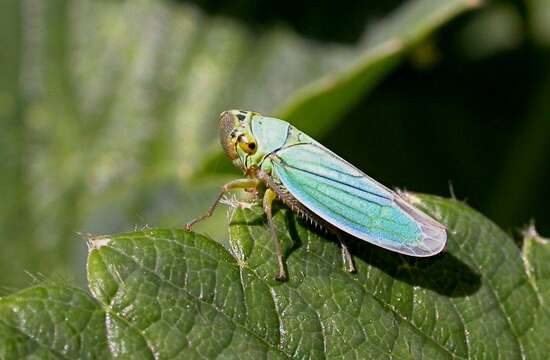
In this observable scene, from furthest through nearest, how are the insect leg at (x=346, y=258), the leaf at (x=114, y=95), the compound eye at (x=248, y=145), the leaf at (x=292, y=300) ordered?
the leaf at (x=114, y=95)
the compound eye at (x=248, y=145)
the insect leg at (x=346, y=258)
the leaf at (x=292, y=300)

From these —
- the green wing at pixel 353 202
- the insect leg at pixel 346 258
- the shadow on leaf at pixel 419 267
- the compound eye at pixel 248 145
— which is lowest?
the shadow on leaf at pixel 419 267

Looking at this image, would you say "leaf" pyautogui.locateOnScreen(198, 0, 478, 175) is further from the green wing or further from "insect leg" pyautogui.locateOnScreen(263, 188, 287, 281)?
"insect leg" pyautogui.locateOnScreen(263, 188, 287, 281)

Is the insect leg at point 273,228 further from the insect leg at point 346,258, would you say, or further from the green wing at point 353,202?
the insect leg at point 346,258

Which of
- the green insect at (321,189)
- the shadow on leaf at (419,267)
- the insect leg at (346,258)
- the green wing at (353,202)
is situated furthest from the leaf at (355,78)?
the insect leg at (346,258)

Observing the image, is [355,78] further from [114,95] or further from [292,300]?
[292,300]

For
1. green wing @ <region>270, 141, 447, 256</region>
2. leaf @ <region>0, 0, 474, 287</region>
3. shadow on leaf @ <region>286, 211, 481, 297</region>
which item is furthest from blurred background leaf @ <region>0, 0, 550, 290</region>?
shadow on leaf @ <region>286, 211, 481, 297</region>

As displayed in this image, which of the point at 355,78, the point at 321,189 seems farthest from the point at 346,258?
the point at 355,78

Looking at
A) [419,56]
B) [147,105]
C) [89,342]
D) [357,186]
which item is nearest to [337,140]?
[419,56]
